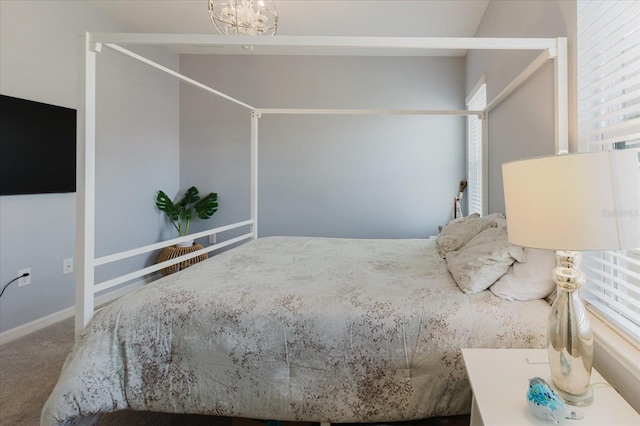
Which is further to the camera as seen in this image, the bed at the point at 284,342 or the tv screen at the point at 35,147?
the tv screen at the point at 35,147

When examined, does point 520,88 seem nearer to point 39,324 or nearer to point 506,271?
point 506,271

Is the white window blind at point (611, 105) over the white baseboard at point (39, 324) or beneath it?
over

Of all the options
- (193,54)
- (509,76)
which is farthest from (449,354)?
(193,54)

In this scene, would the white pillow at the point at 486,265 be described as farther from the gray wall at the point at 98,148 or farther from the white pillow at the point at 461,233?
the gray wall at the point at 98,148

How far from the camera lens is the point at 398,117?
11.2 feet

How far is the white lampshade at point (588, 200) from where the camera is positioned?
666mm

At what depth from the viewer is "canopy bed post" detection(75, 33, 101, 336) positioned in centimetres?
120

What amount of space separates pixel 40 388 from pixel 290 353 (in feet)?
5.37

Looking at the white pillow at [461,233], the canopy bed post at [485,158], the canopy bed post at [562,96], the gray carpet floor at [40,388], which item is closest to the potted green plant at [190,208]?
the gray carpet floor at [40,388]

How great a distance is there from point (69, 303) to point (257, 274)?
2.19 metres

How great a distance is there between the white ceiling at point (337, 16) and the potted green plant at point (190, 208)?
5.66 ft

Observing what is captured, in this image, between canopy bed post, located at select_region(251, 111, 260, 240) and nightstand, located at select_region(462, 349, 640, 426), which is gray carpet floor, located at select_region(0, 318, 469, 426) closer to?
nightstand, located at select_region(462, 349, 640, 426)

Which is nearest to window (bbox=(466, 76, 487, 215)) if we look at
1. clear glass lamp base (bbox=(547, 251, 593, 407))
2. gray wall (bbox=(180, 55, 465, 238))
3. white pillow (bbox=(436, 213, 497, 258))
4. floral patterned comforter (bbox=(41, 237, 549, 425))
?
gray wall (bbox=(180, 55, 465, 238))

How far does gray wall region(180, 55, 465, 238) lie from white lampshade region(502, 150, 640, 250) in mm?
2773
